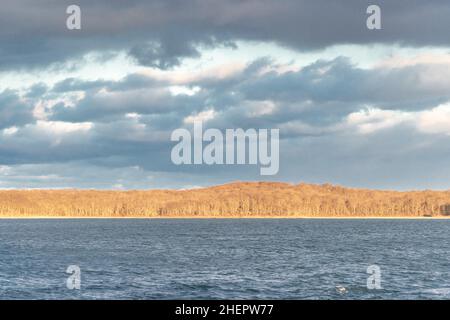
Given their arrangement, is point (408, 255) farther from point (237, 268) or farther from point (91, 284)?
point (91, 284)

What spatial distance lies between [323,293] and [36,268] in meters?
41.1

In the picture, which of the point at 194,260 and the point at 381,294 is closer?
the point at 381,294

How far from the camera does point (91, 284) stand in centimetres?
6388

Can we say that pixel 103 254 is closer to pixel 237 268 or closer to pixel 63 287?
pixel 237 268
